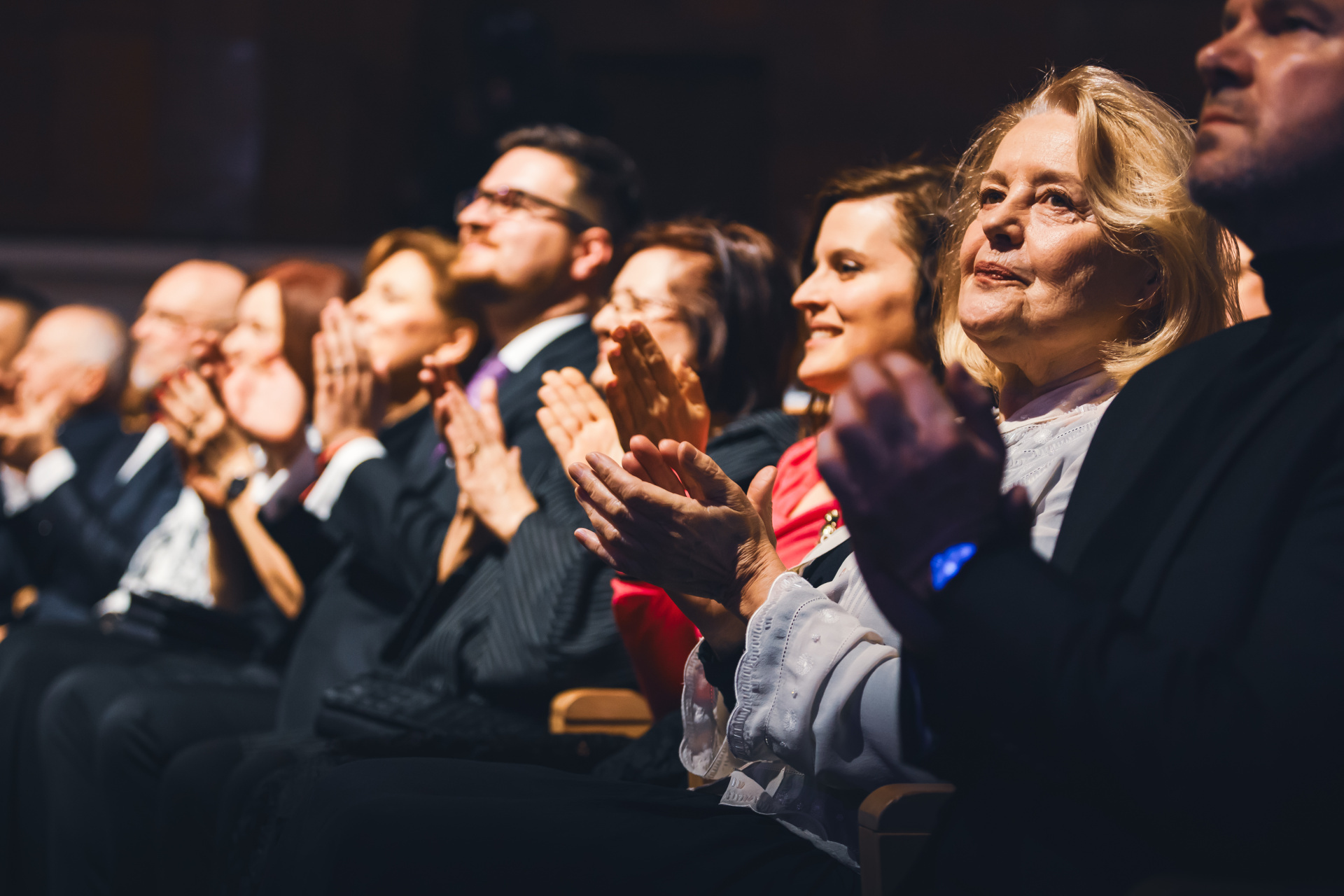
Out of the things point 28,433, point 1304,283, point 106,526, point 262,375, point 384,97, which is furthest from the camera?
point 384,97

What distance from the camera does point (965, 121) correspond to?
565 cm

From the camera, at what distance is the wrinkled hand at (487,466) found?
197 centimetres

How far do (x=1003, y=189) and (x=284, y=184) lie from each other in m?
4.77

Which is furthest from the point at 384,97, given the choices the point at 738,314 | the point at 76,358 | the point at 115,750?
the point at 115,750

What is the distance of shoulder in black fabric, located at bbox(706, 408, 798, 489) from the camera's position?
1.80 meters

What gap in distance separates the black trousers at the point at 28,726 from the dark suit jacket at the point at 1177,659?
2.08m

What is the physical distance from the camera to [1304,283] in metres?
0.81

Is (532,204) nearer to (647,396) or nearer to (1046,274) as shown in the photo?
(647,396)

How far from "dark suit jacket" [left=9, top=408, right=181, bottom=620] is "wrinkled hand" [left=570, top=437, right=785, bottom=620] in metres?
2.20

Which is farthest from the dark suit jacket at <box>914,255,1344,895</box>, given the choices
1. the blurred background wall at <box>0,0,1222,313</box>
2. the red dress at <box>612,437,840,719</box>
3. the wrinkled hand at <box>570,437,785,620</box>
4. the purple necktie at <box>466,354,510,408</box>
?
the blurred background wall at <box>0,0,1222,313</box>

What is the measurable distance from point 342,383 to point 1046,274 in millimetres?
1691

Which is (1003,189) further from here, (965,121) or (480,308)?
(965,121)

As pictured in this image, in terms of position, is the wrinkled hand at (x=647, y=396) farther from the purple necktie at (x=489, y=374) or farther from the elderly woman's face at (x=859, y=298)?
the purple necktie at (x=489, y=374)

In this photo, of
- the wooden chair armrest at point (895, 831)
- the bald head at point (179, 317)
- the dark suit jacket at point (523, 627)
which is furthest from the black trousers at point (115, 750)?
the wooden chair armrest at point (895, 831)
